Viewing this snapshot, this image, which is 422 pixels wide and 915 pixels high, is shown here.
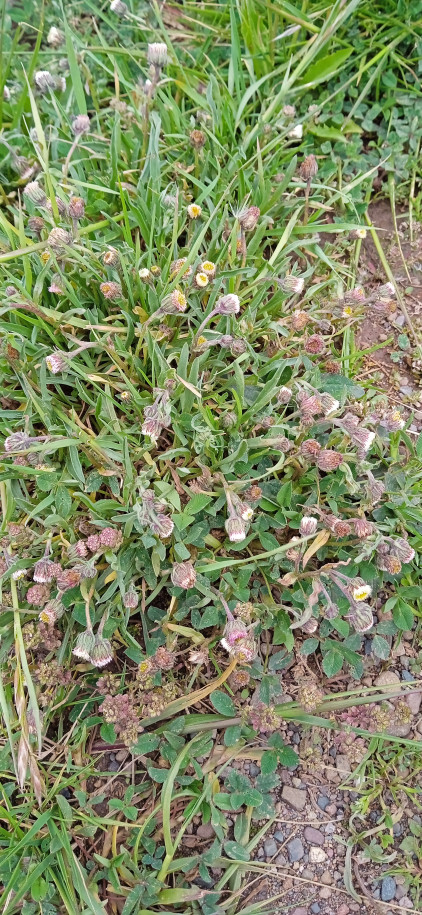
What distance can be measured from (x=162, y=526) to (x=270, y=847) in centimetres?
109

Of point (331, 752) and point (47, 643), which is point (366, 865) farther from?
point (47, 643)

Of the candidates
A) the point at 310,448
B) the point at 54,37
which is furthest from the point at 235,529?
the point at 54,37

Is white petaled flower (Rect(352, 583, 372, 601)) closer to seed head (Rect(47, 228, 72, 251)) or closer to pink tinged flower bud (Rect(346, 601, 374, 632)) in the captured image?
pink tinged flower bud (Rect(346, 601, 374, 632))

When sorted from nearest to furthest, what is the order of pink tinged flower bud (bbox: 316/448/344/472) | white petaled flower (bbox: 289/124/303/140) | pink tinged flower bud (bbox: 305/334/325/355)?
pink tinged flower bud (bbox: 316/448/344/472) < pink tinged flower bud (bbox: 305/334/325/355) < white petaled flower (bbox: 289/124/303/140)

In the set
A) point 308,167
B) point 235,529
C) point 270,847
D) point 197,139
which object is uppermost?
point 197,139

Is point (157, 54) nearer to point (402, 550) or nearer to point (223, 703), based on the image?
point (402, 550)

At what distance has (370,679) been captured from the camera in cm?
218

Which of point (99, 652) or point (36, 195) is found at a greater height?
point (36, 195)

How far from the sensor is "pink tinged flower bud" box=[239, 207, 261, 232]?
2.25 metres

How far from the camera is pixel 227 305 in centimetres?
207

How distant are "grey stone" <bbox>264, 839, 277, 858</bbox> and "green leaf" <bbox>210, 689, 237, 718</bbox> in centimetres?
41

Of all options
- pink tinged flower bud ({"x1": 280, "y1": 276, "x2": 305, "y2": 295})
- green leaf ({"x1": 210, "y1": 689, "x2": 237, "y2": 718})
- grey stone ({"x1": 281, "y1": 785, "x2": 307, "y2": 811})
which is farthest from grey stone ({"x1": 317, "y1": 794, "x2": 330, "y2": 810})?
pink tinged flower bud ({"x1": 280, "y1": 276, "x2": 305, "y2": 295})

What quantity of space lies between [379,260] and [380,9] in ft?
3.78

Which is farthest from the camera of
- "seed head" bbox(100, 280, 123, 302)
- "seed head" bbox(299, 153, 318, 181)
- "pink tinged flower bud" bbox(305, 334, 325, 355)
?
"seed head" bbox(299, 153, 318, 181)
